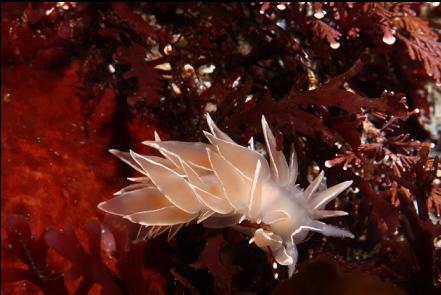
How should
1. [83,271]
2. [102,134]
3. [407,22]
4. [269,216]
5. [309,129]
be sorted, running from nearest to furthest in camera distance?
[83,271] → [269,216] → [309,129] → [102,134] → [407,22]

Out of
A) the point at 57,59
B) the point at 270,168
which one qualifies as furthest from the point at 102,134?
the point at 270,168

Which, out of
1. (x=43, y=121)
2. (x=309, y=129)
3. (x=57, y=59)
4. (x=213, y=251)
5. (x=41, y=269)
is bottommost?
(x=213, y=251)

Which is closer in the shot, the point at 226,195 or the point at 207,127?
the point at 226,195

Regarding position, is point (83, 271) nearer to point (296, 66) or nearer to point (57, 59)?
point (57, 59)

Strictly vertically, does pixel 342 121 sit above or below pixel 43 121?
below
